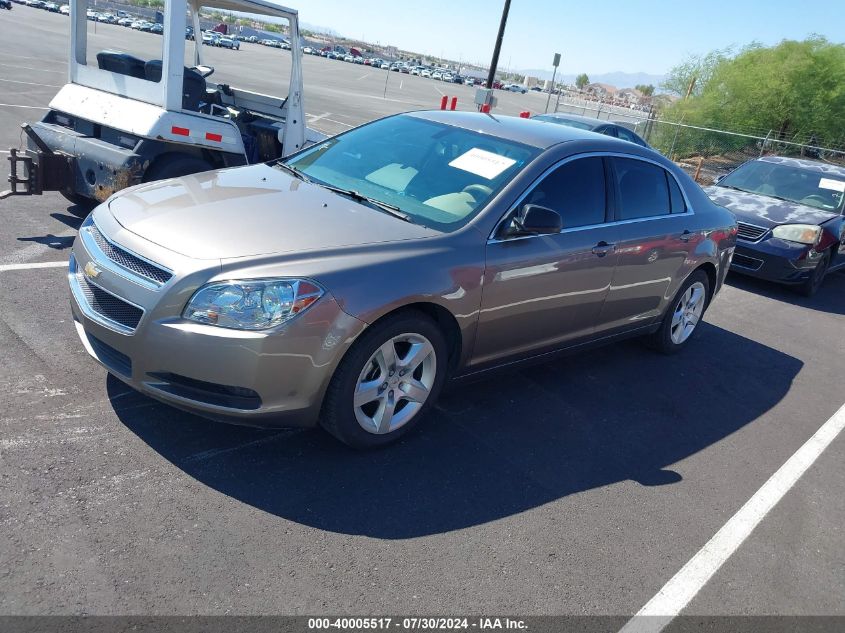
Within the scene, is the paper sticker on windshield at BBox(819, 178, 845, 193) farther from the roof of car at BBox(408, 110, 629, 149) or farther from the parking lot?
the roof of car at BBox(408, 110, 629, 149)

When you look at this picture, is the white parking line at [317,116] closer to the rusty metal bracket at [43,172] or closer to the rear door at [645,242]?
the rusty metal bracket at [43,172]

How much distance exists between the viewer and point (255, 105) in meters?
8.03

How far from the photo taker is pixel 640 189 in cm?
525

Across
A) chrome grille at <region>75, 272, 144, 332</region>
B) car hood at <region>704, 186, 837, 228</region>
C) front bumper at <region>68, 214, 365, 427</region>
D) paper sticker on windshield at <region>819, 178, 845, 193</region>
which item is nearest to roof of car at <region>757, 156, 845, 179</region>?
paper sticker on windshield at <region>819, 178, 845, 193</region>

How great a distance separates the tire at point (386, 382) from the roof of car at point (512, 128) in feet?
5.35

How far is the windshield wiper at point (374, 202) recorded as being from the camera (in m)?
4.04

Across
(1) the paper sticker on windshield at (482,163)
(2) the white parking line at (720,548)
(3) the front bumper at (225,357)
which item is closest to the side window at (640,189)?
(1) the paper sticker on windshield at (482,163)

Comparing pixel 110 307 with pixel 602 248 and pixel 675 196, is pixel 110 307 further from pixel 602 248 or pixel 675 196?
pixel 675 196

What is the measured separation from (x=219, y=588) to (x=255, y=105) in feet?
21.0

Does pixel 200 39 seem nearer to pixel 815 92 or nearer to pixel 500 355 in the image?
pixel 500 355

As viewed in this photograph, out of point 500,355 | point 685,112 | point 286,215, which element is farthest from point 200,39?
point 685,112

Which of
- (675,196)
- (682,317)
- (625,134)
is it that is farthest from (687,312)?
(625,134)

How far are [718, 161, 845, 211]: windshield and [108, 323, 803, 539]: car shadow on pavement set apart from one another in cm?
516

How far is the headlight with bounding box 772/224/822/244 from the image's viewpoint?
351 inches
